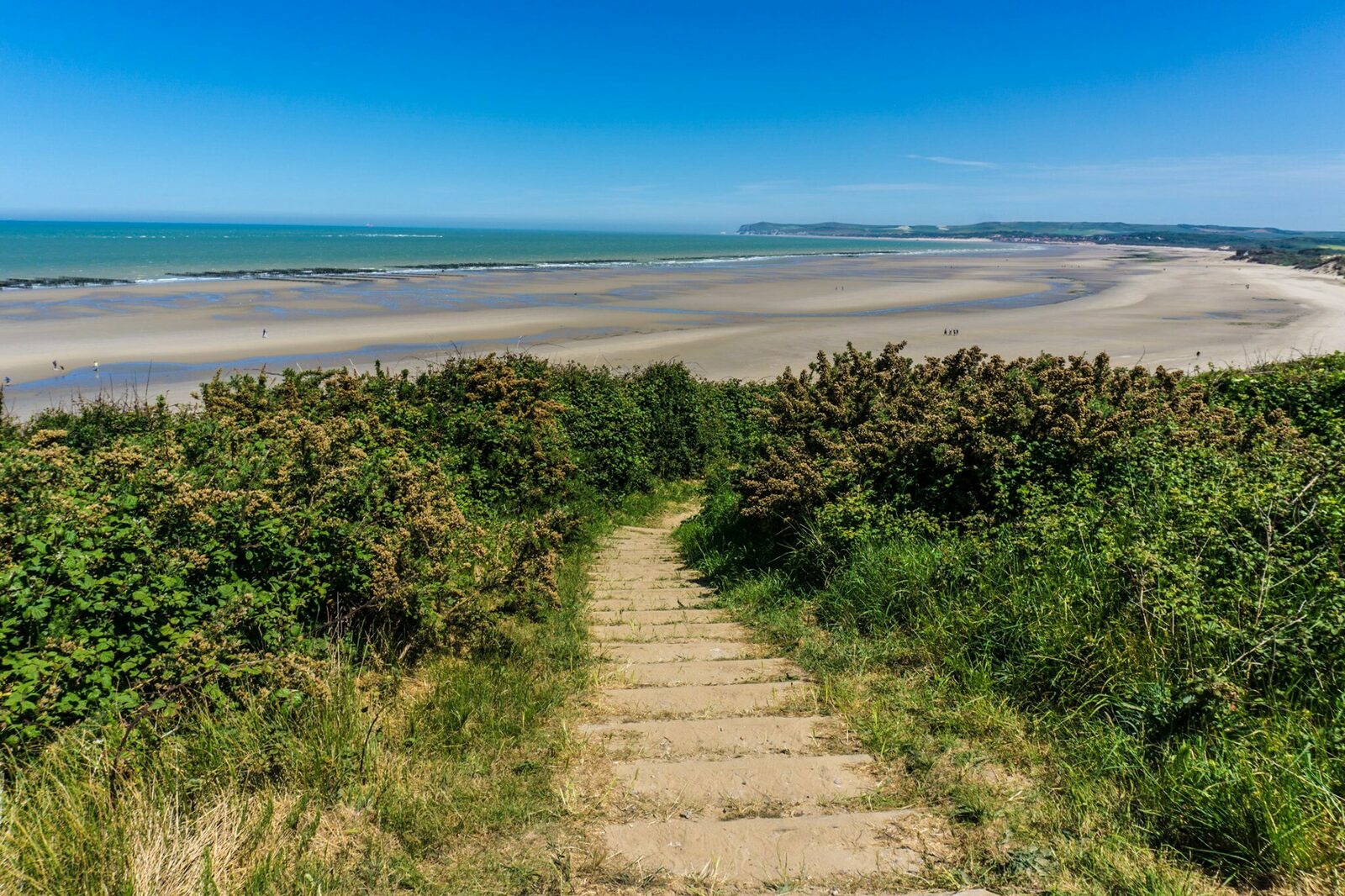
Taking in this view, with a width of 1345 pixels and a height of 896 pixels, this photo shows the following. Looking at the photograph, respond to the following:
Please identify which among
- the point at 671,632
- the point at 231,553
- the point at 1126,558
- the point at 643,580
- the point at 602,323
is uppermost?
the point at 602,323

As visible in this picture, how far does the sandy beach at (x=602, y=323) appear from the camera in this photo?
886 inches

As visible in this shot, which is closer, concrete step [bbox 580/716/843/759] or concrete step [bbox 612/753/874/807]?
concrete step [bbox 612/753/874/807]

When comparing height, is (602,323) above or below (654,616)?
above

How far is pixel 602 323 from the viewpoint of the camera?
32375mm

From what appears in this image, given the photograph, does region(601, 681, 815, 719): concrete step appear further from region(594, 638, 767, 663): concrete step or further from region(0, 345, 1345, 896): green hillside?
region(594, 638, 767, 663): concrete step

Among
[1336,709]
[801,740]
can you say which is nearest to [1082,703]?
[1336,709]

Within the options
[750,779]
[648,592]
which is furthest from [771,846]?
[648,592]

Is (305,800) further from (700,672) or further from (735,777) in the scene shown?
(700,672)

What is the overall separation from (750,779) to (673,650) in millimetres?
1898

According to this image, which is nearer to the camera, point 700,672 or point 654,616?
point 700,672

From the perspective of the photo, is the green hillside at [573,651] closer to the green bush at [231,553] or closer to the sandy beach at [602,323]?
the green bush at [231,553]

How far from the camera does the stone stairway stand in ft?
9.73

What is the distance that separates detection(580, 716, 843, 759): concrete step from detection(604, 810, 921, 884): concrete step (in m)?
0.57

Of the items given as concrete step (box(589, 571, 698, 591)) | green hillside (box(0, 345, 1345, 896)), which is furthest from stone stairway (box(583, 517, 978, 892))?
concrete step (box(589, 571, 698, 591))
